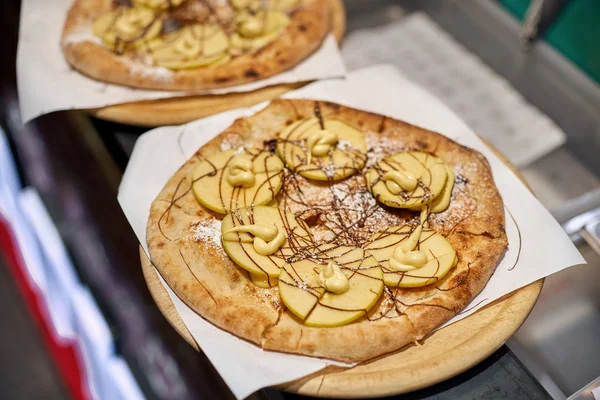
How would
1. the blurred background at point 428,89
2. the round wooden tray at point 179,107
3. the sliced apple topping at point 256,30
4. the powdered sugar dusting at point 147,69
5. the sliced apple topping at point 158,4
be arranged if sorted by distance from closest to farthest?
the blurred background at point 428,89
the round wooden tray at point 179,107
the powdered sugar dusting at point 147,69
the sliced apple topping at point 256,30
the sliced apple topping at point 158,4

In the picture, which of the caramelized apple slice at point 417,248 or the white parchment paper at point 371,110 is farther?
the caramelized apple slice at point 417,248

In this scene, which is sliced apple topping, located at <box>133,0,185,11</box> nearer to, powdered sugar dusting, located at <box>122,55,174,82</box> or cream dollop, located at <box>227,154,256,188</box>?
powdered sugar dusting, located at <box>122,55,174,82</box>

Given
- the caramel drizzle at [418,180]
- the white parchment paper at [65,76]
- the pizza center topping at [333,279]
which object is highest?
the caramel drizzle at [418,180]

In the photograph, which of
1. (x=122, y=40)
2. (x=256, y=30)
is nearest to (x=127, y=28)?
(x=122, y=40)

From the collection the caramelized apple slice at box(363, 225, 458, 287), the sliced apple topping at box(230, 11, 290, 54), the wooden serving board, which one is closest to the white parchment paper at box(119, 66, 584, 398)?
the wooden serving board

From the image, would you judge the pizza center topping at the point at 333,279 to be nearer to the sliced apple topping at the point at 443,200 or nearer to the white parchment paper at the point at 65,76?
the sliced apple topping at the point at 443,200

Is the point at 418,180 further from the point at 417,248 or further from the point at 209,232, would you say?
the point at 209,232

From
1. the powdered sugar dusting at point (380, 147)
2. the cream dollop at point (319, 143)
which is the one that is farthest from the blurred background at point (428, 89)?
the cream dollop at point (319, 143)

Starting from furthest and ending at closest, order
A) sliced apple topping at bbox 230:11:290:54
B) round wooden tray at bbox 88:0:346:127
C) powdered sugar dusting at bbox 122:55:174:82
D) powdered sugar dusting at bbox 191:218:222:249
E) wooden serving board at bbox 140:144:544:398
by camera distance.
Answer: sliced apple topping at bbox 230:11:290:54
powdered sugar dusting at bbox 122:55:174:82
round wooden tray at bbox 88:0:346:127
powdered sugar dusting at bbox 191:218:222:249
wooden serving board at bbox 140:144:544:398
